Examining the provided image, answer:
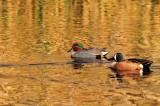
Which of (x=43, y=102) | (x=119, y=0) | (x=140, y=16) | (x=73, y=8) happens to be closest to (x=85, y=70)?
(x=43, y=102)

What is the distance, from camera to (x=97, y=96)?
1433 cm

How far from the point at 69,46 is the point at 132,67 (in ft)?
19.2

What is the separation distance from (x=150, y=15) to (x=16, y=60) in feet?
53.8

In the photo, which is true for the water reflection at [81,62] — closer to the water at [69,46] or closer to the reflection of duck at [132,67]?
the water at [69,46]

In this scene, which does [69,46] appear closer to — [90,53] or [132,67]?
[90,53]

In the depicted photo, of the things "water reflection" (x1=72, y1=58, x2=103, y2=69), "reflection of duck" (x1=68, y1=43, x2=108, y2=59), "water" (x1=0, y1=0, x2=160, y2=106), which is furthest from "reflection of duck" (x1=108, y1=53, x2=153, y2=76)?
"reflection of duck" (x1=68, y1=43, x2=108, y2=59)

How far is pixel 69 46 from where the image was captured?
2356 cm

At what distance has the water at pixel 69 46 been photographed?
14391mm

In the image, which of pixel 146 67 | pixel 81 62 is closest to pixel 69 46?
pixel 81 62

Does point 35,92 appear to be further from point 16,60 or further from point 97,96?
point 16,60

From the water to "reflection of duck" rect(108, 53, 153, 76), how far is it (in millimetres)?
326

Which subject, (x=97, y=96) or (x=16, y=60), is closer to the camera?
(x=97, y=96)

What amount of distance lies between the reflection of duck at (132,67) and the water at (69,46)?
33 cm

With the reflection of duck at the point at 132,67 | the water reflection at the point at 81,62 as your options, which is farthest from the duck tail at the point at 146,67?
the water reflection at the point at 81,62
